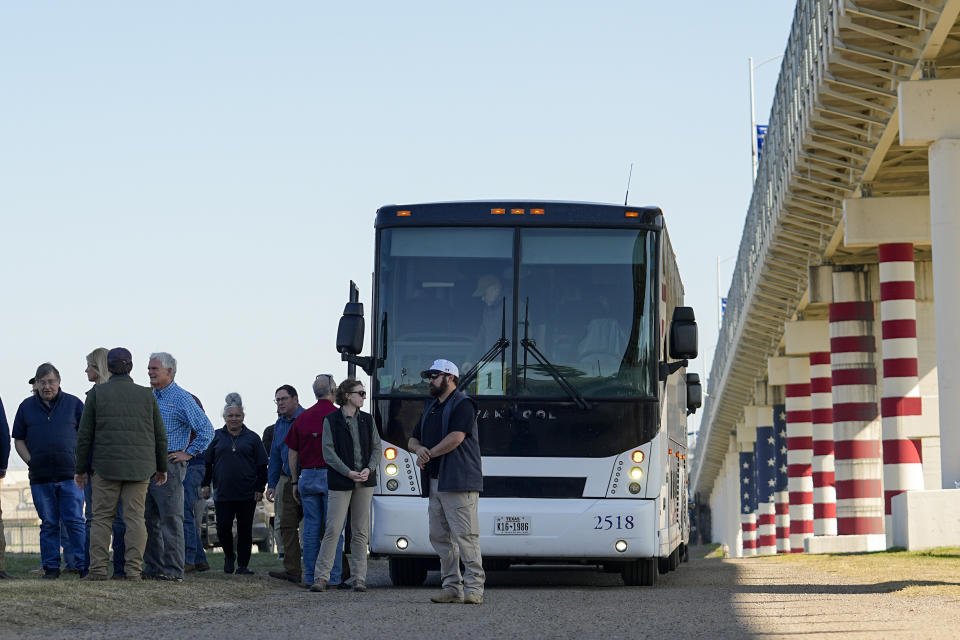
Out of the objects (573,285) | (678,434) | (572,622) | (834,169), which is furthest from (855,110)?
(572,622)

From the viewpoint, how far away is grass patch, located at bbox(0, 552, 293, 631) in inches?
416

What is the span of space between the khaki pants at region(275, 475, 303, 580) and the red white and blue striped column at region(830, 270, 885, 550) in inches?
737

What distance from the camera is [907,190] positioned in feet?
89.6

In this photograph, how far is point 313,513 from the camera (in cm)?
1435

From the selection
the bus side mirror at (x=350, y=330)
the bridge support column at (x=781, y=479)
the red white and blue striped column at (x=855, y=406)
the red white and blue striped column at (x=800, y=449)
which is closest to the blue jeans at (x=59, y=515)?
the bus side mirror at (x=350, y=330)

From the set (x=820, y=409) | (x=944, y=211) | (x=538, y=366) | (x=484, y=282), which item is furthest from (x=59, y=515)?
(x=820, y=409)

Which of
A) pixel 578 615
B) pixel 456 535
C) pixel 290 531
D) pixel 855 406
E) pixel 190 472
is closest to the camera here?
pixel 578 615

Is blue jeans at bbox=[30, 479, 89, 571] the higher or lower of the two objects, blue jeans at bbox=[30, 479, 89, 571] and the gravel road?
the higher

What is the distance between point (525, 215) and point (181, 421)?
3.51 meters

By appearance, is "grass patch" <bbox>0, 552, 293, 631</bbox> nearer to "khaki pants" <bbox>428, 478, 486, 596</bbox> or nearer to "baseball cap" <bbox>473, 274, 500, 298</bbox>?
"khaki pants" <bbox>428, 478, 486, 596</bbox>

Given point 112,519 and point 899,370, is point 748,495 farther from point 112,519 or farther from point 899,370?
point 112,519

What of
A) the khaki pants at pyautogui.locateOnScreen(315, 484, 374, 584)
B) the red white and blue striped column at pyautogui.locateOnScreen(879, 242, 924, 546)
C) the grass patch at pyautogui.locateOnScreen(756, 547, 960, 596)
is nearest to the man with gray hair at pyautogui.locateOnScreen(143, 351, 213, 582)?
the khaki pants at pyautogui.locateOnScreen(315, 484, 374, 584)

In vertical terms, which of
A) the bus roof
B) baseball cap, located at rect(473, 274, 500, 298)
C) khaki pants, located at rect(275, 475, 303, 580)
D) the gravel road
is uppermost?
the bus roof

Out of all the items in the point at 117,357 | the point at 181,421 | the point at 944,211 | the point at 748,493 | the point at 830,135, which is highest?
the point at 830,135
